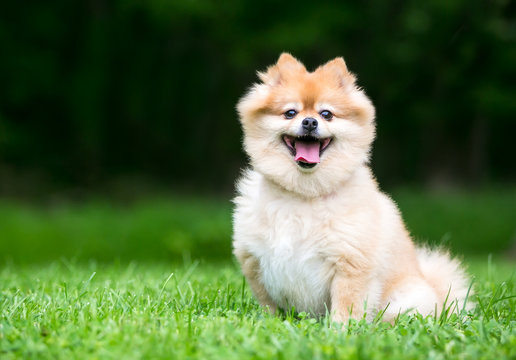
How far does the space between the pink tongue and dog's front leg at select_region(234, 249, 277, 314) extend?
660 millimetres

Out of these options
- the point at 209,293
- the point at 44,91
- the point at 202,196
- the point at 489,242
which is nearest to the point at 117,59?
the point at 44,91

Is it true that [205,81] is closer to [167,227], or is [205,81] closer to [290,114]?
[167,227]

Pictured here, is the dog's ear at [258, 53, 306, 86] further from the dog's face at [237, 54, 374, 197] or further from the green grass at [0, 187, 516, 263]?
the green grass at [0, 187, 516, 263]

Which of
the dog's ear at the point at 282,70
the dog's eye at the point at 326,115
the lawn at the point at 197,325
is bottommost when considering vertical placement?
the lawn at the point at 197,325

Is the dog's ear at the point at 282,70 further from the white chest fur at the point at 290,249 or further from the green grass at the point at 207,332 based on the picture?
the green grass at the point at 207,332

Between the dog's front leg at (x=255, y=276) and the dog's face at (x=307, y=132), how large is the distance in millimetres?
482

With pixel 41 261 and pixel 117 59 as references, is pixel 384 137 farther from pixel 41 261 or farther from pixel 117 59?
pixel 41 261

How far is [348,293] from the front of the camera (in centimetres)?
366

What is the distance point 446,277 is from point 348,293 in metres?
1.05

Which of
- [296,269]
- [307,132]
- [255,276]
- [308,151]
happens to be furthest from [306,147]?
[255,276]

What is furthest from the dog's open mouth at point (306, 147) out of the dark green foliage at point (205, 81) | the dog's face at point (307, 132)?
the dark green foliage at point (205, 81)

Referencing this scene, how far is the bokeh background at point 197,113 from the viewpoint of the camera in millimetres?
11883

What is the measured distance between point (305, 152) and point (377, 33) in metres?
11.3

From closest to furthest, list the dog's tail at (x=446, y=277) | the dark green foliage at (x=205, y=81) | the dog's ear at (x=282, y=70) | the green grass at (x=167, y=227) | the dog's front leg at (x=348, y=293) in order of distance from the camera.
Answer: the dog's front leg at (x=348, y=293) → the dog's ear at (x=282, y=70) → the dog's tail at (x=446, y=277) → the green grass at (x=167, y=227) → the dark green foliage at (x=205, y=81)
